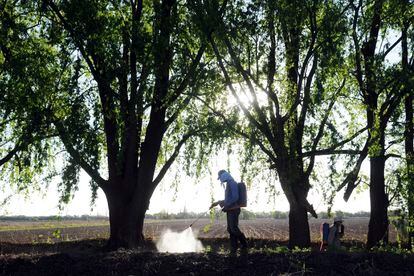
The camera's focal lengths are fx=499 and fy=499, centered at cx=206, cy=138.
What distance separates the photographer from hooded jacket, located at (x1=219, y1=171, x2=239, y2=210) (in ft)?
36.5

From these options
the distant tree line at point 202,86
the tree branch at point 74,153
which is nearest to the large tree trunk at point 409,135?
the distant tree line at point 202,86

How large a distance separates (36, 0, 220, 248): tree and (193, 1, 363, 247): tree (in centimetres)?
95

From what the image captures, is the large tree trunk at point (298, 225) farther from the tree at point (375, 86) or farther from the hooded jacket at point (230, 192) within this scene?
the hooded jacket at point (230, 192)

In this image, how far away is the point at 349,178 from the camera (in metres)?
13.7

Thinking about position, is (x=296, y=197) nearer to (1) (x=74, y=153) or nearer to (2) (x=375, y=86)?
(2) (x=375, y=86)

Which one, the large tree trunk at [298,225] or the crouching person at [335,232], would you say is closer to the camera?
the crouching person at [335,232]

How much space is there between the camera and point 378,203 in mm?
17641

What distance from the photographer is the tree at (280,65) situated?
12.2 metres

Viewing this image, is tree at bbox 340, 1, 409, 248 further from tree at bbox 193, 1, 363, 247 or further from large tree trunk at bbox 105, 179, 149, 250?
large tree trunk at bbox 105, 179, 149, 250

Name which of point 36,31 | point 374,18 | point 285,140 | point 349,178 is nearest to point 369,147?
point 349,178

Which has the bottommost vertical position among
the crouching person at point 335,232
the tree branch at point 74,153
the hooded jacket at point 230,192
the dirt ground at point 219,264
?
the dirt ground at point 219,264

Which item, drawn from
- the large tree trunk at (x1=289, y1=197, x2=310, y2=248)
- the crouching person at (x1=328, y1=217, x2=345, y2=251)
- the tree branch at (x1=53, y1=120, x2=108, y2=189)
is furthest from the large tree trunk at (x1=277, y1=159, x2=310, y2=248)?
the tree branch at (x1=53, y1=120, x2=108, y2=189)

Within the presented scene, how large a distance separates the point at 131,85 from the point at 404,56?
9690mm

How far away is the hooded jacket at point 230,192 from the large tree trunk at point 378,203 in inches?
318
